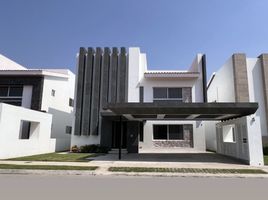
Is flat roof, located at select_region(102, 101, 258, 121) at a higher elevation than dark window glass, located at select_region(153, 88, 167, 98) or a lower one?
lower

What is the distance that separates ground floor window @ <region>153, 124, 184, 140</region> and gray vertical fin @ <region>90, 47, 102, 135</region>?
20.1 ft

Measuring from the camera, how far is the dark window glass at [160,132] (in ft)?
74.1

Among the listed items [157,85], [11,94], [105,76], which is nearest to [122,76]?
[105,76]

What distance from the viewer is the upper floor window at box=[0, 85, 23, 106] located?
21.6 m

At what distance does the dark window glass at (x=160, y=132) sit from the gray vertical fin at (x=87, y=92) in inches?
271

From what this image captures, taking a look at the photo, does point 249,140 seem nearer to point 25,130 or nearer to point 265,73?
point 265,73

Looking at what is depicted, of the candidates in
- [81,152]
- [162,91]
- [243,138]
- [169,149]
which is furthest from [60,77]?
[243,138]

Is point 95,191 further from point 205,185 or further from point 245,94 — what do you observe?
point 245,94

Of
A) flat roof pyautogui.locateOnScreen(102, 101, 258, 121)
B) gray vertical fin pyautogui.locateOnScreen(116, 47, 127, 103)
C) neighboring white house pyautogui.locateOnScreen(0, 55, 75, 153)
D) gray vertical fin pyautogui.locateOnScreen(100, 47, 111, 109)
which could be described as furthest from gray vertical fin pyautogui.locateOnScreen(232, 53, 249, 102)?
neighboring white house pyautogui.locateOnScreen(0, 55, 75, 153)

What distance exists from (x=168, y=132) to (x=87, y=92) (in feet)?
30.3

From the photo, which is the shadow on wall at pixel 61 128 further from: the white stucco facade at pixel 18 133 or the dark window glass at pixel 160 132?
the dark window glass at pixel 160 132

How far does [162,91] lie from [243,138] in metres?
10.5

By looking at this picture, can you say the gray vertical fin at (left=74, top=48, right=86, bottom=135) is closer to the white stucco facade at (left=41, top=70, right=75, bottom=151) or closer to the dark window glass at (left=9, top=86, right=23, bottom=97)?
the white stucco facade at (left=41, top=70, right=75, bottom=151)

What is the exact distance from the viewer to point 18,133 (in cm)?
1582
